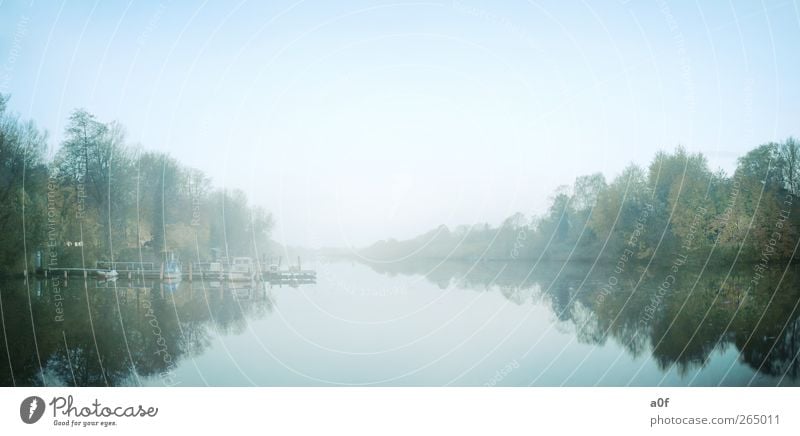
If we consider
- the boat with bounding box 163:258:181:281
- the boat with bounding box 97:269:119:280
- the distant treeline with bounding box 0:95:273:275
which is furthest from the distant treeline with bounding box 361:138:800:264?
the boat with bounding box 97:269:119:280

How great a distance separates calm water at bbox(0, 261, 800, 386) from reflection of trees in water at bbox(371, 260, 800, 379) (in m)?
0.03

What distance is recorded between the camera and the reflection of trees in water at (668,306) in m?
5.86

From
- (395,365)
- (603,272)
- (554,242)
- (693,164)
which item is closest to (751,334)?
(693,164)

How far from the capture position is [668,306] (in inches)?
302

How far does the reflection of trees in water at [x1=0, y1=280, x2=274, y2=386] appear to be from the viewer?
5.18 meters

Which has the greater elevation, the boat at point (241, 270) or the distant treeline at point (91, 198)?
the distant treeline at point (91, 198)

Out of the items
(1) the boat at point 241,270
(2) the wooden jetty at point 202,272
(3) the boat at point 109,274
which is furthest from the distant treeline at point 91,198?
(1) the boat at point 241,270

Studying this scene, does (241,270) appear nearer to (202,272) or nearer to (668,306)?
(202,272)

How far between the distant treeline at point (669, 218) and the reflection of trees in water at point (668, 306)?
0.95 feet

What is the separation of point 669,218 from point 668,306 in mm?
1341

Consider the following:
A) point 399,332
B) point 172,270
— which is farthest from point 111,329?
point 399,332

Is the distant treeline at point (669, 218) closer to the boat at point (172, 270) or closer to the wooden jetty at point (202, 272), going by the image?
the wooden jetty at point (202, 272)

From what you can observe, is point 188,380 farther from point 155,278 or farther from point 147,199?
point 155,278

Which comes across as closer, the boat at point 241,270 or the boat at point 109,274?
the boat at point 109,274
